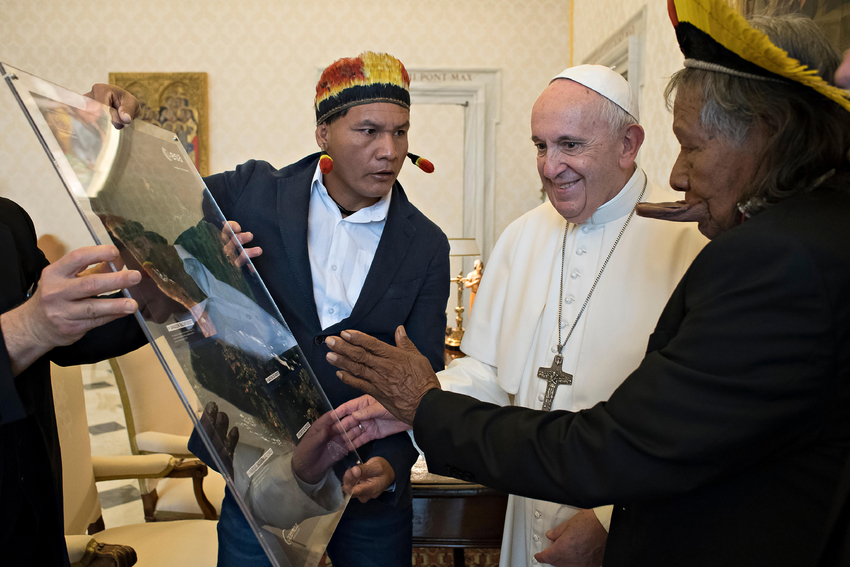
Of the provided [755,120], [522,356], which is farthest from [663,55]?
[755,120]

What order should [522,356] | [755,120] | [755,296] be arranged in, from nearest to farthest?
[755,296]
[755,120]
[522,356]

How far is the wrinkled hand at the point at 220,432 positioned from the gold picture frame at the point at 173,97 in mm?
5884

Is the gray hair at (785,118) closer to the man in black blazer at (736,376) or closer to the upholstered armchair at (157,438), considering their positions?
the man in black blazer at (736,376)

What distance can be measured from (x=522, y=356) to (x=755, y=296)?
0.94m

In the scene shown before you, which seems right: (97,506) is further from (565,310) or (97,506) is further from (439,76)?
(439,76)

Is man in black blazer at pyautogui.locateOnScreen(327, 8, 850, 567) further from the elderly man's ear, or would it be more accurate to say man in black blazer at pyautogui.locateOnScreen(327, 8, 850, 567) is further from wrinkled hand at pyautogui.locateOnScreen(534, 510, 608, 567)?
the elderly man's ear

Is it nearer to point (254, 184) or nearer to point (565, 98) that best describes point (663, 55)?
point (565, 98)

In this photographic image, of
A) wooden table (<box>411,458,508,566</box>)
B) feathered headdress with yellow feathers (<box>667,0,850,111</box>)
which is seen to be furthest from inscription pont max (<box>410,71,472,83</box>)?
feathered headdress with yellow feathers (<box>667,0,850,111</box>)

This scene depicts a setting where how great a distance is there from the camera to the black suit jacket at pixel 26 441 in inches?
45.9

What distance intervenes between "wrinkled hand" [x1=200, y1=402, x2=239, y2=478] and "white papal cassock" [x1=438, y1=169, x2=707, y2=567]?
812mm

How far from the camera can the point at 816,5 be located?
2094 mm

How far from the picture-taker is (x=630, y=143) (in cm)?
166

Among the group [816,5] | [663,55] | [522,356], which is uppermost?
[663,55]

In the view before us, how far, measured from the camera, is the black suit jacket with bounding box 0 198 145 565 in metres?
1.17
